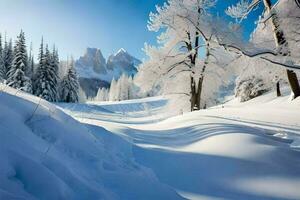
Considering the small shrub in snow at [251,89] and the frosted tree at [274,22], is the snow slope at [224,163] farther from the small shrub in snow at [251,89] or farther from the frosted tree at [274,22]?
the small shrub in snow at [251,89]

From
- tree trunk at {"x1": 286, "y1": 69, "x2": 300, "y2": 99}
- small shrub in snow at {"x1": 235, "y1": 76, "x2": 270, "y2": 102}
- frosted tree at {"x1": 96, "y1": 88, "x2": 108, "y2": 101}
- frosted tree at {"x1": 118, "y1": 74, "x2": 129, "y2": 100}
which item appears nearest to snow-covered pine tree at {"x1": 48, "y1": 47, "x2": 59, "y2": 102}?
small shrub in snow at {"x1": 235, "y1": 76, "x2": 270, "y2": 102}

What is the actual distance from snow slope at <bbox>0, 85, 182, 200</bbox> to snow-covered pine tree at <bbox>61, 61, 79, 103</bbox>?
55.4 m

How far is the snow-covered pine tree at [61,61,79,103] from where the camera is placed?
197 feet

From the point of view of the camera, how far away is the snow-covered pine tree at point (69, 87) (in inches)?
2363

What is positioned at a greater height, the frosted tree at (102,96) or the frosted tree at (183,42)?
the frosted tree at (102,96)

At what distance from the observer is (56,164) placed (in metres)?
3.99

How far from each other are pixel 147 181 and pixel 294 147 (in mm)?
4139

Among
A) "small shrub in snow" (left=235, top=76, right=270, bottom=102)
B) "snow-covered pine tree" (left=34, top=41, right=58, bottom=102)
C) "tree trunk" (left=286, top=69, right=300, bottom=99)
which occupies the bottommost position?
"tree trunk" (left=286, top=69, right=300, bottom=99)

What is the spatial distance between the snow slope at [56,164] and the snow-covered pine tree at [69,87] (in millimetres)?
55407

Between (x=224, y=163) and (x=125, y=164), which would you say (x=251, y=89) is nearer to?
(x=224, y=163)

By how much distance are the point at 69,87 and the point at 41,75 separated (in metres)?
8.66

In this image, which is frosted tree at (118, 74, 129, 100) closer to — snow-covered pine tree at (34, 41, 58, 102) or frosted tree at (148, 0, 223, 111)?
snow-covered pine tree at (34, 41, 58, 102)

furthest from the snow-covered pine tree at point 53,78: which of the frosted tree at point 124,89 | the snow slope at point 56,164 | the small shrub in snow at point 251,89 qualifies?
the frosted tree at point 124,89

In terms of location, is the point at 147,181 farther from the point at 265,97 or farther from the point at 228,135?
the point at 265,97
